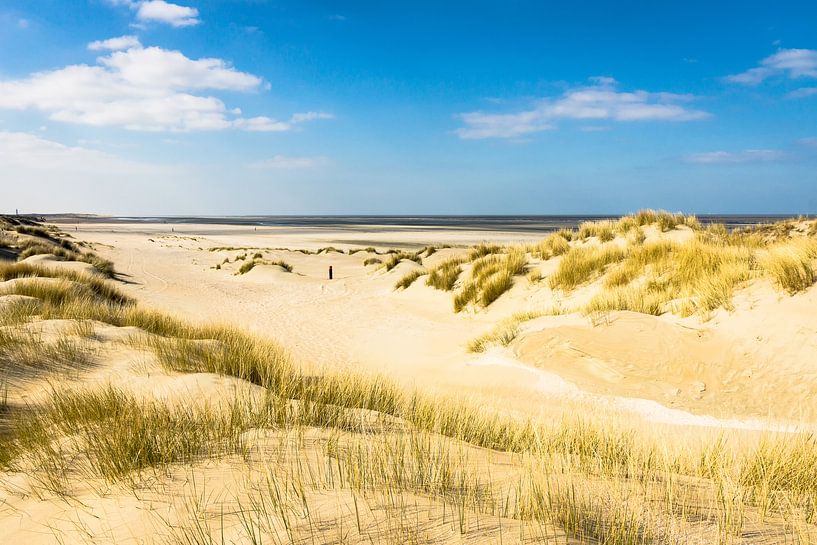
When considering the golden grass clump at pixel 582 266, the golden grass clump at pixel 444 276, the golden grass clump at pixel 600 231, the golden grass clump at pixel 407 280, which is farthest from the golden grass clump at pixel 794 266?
the golden grass clump at pixel 407 280

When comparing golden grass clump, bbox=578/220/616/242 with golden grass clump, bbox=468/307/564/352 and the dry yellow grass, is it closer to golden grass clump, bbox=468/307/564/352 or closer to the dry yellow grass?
A: golden grass clump, bbox=468/307/564/352

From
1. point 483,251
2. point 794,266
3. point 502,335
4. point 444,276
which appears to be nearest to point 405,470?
point 502,335

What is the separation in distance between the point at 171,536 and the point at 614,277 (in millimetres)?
10397

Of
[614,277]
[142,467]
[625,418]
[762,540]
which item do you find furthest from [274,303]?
[762,540]

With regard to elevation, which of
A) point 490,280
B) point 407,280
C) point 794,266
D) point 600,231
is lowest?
A: point 407,280

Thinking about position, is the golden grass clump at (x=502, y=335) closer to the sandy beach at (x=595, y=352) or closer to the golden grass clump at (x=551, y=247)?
the sandy beach at (x=595, y=352)

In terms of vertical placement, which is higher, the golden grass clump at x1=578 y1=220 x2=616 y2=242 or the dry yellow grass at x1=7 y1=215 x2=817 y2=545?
the golden grass clump at x1=578 y1=220 x2=616 y2=242

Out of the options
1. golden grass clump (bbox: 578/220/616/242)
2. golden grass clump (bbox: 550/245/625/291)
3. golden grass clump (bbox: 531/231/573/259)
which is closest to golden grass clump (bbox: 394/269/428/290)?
golden grass clump (bbox: 531/231/573/259)

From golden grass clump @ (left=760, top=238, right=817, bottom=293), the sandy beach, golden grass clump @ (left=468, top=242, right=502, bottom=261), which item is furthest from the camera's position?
golden grass clump @ (left=468, top=242, right=502, bottom=261)

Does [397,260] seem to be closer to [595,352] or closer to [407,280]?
[407,280]

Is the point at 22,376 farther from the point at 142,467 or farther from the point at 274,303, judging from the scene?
the point at 274,303

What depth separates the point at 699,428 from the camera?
534 centimetres

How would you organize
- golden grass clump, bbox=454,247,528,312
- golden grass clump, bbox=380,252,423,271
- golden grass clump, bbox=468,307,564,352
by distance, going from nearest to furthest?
1. golden grass clump, bbox=468,307,564,352
2. golden grass clump, bbox=454,247,528,312
3. golden grass clump, bbox=380,252,423,271

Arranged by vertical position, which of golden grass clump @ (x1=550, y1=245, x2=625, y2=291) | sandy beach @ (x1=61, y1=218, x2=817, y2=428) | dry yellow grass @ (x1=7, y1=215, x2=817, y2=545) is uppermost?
golden grass clump @ (x1=550, y1=245, x2=625, y2=291)
